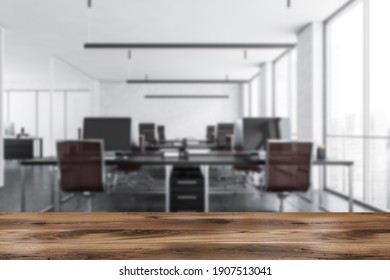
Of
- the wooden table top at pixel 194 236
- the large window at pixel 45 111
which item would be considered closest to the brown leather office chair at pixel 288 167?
the wooden table top at pixel 194 236

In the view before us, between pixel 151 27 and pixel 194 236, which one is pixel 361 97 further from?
pixel 194 236

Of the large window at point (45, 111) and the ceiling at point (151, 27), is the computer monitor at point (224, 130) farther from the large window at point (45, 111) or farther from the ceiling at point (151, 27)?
the large window at point (45, 111)

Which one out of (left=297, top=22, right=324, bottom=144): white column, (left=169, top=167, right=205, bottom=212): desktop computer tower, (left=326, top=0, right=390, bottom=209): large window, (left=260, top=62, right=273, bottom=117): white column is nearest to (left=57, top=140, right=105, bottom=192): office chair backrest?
(left=169, top=167, right=205, bottom=212): desktop computer tower

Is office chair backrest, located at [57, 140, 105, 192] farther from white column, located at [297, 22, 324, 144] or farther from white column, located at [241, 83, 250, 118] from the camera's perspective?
white column, located at [241, 83, 250, 118]

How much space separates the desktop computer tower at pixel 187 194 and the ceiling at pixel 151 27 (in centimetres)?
310

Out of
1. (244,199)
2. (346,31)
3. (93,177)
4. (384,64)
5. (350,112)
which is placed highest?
(346,31)

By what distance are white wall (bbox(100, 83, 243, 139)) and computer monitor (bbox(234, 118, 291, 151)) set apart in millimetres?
9576

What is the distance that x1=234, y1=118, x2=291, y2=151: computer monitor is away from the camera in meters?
4.20

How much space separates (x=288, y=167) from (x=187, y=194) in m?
1.11

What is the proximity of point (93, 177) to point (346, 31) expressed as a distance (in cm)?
487

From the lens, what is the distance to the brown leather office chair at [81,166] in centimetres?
358

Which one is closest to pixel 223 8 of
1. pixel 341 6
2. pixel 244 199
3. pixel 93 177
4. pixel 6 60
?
pixel 341 6

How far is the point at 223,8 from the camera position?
5.84 m
